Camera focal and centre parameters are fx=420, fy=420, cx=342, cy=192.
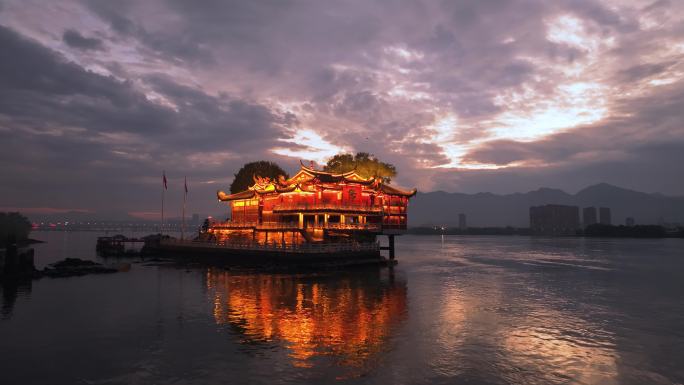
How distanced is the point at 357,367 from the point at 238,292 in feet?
73.5

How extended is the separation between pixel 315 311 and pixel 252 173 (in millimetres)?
65475

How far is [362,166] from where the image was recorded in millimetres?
81312

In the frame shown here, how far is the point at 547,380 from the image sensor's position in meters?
17.1

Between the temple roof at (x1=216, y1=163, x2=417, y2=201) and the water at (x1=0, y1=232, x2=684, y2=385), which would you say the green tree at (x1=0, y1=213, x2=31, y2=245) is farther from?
the water at (x1=0, y1=232, x2=684, y2=385)

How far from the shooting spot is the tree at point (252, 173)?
296 feet

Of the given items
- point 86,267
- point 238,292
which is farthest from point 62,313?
point 86,267

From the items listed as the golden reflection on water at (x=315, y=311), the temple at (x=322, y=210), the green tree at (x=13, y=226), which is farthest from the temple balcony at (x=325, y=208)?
the green tree at (x=13, y=226)

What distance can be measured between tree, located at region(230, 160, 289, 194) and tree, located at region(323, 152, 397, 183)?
14.2 meters

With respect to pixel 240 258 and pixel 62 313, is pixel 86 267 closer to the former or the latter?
pixel 240 258

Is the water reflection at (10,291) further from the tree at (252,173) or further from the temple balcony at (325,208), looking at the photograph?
the tree at (252,173)

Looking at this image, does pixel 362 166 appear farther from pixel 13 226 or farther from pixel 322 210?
pixel 13 226

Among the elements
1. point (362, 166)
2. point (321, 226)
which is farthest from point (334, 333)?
point (362, 166)

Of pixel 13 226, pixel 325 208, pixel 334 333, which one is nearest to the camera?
pixel 334 333

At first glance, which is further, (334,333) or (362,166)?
(362,166)
